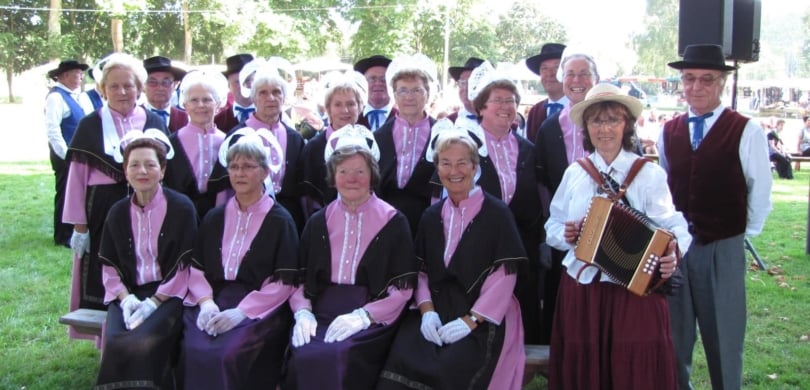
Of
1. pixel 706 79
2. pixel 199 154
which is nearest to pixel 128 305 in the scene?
pixel 199 154

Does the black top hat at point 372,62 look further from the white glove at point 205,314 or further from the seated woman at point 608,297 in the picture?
the white glove at point 205,314

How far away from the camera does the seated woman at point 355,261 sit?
12.8 feet

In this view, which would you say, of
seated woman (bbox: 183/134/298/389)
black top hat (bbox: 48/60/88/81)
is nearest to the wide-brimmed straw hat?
seated woman (bbox: 183/134/298/389)

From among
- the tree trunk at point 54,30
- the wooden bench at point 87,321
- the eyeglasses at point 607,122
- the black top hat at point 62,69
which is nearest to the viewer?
the eyeglasses at point 607,122

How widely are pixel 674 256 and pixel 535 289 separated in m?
1.42

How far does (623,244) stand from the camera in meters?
3.39

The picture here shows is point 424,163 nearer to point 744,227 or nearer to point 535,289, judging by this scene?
point 535,289

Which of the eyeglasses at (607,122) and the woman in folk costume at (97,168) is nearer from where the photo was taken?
the eyeglasses at (607,122)

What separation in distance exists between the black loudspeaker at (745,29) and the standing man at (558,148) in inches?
145

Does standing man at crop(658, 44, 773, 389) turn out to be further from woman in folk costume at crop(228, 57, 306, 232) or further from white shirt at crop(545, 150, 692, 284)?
woman in folk costume at crop(228, 57, 306, 232)

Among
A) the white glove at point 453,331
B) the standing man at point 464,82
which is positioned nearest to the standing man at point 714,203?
the white glove at point 453,331

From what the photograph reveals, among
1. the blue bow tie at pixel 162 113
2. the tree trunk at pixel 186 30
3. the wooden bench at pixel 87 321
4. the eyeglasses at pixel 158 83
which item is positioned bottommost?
the wooden bench at pixel 87 321

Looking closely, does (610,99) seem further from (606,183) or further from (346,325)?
(346,325)

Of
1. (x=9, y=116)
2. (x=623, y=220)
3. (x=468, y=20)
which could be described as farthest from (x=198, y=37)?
(x=623, y=220)
